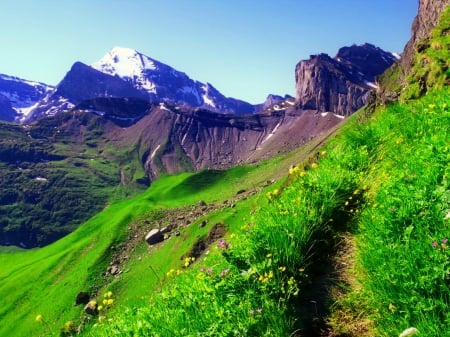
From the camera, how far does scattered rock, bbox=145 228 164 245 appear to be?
128750 millimetres

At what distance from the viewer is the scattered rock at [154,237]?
128750mm

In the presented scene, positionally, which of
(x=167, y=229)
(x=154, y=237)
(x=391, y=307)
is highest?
(x=391, y=307)

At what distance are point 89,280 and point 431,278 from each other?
125m

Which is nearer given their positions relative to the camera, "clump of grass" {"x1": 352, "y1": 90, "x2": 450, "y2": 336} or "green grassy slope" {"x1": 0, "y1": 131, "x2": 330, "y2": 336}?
"clump of grass" {"x1": 352, "y1": 90, "x2": 450, "y2": 336}

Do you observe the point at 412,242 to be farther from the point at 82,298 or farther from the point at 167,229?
the point at 167,229

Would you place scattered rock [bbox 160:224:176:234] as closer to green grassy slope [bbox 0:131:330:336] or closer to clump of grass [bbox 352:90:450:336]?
green grassy slope [bbox 0:131:330:336]

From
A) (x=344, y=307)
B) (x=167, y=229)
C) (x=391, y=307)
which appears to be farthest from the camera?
(x=167, y=229)

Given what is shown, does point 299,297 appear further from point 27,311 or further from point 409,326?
point 27,311

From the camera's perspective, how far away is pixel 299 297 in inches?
272

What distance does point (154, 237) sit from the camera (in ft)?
424

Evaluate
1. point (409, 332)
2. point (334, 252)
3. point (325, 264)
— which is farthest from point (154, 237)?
point (409, 332)

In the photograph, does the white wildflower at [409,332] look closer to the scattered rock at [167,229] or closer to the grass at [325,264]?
the grass at [325,264]

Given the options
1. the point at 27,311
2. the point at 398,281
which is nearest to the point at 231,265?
the point at 398,281

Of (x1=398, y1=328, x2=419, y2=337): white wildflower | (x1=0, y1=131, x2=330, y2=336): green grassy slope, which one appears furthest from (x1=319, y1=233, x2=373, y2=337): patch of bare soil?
(x1=0, y1=131, x2=330, y2=336): green grassy slope
